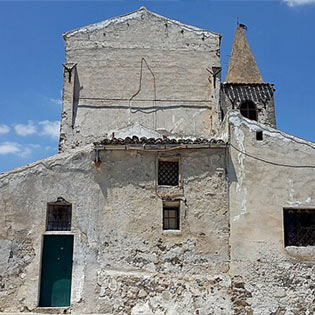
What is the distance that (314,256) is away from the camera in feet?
42.2

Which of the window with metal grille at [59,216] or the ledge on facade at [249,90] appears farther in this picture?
the ledge on facade at [249,90]

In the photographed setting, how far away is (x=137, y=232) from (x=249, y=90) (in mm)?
11054

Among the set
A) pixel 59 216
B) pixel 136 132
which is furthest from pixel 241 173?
pixel 59 216

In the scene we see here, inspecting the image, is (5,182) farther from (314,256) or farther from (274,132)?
(314,256)

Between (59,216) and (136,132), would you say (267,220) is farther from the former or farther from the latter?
(136,132)

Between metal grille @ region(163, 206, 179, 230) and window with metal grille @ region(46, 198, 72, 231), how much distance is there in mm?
2976

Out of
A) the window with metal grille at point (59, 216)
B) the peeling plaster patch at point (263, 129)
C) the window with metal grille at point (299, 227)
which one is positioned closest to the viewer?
the window with metal grille at point (299, 227)

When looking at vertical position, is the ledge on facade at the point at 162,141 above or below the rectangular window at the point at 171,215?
above

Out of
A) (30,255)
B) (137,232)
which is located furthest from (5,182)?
(137,232)

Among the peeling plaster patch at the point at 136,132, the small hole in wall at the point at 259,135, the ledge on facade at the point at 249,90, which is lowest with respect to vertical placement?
the small hole in wall at the point at 259,135

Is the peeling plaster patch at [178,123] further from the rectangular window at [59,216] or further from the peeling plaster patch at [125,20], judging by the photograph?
the rectangular window at [59,216]

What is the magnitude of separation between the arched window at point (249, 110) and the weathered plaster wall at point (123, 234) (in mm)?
7993

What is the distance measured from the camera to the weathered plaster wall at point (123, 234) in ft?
41.1

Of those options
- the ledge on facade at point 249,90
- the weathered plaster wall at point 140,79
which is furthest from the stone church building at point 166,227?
the ledge on facade at point 249,90
